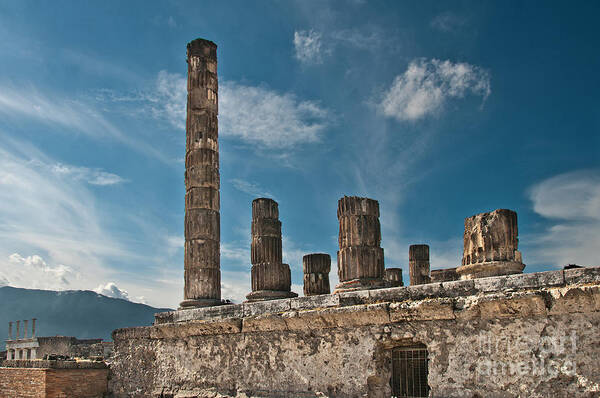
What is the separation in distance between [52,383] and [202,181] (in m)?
5.37

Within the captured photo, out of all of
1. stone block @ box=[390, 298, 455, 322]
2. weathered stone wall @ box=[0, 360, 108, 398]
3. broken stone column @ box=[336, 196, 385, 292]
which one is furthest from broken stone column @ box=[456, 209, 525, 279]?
weathered stone wall @ box=[0, 360, 108, 398]

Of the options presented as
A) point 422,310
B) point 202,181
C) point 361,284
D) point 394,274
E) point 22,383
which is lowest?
point 22,383

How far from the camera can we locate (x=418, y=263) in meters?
18.2

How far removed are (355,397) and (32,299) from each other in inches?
4357

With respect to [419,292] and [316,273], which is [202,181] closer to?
[316,273]

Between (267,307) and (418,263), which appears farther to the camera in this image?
(418,263)

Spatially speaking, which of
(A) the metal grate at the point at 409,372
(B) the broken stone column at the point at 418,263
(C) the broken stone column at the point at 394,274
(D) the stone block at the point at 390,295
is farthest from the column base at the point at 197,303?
(B) the broken stone column at the point at 418,263

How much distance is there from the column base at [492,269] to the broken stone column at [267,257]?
4.68 metres

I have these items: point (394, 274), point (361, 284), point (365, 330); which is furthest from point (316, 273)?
point (394, 274)

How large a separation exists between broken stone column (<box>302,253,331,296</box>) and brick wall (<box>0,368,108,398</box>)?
4458mm

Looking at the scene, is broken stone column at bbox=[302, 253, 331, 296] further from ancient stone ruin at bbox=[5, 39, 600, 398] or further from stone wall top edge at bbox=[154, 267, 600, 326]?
stone wall top edge at bbox=[154, 267, 600, 326]

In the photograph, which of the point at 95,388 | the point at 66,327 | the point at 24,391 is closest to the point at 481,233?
the point at 95,388

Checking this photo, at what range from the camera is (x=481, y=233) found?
8148mm

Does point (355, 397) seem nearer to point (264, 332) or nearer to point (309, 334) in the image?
point (309, 334)
